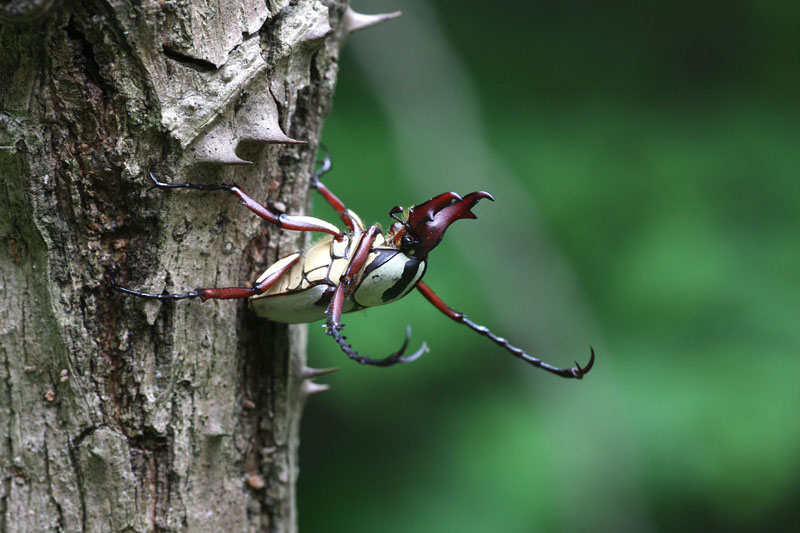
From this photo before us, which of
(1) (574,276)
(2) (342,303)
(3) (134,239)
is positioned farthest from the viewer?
(1) (574,276)

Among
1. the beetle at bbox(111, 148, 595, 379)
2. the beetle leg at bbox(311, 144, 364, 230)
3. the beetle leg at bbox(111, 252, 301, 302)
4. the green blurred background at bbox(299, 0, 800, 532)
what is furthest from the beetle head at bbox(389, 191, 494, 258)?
the green blurred background at bbox(299, 0, 800, 532)

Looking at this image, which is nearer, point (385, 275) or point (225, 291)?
point (225, 291)

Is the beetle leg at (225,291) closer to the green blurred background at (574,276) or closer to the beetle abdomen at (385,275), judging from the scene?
the beetle abdomen at (385,275)

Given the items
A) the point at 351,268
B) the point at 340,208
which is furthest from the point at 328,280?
the point at 340,208

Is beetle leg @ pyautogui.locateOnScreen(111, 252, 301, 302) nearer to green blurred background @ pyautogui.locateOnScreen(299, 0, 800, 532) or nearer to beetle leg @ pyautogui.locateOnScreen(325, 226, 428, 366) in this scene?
beetle leg @ pyautogui.locateOnScreen(325, 226, 428, 366)

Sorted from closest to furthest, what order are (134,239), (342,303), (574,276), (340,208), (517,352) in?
(134,239), (342,303), (517,352), (340,208), (574,276)

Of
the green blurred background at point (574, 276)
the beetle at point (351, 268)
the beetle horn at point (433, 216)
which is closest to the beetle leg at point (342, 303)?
the beetle at point (351, 268)

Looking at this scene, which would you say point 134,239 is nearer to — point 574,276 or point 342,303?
point 342,303
